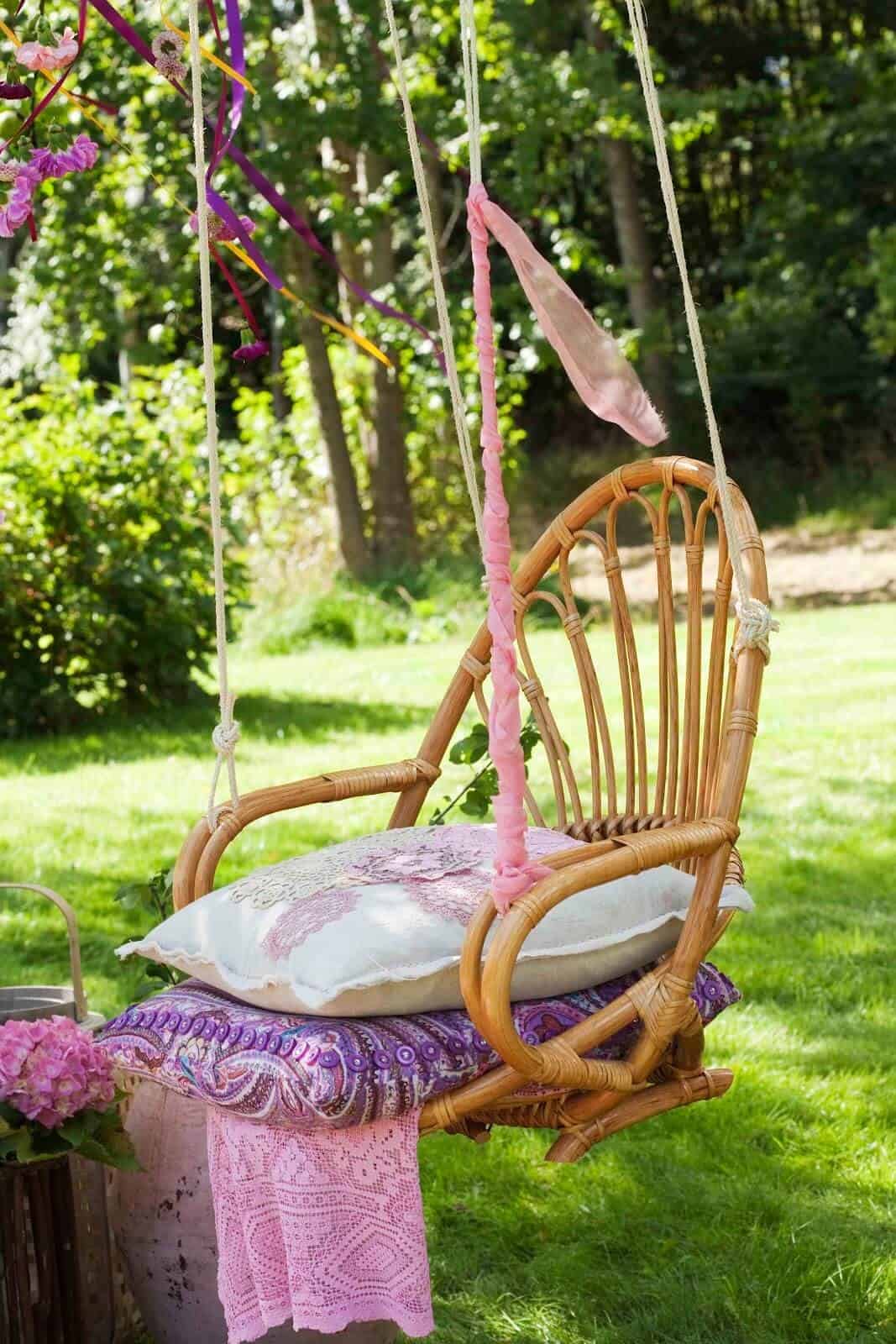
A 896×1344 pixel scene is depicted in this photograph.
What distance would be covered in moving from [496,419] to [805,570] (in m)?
8.44

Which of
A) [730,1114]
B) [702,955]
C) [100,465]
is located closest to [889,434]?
[100,465]

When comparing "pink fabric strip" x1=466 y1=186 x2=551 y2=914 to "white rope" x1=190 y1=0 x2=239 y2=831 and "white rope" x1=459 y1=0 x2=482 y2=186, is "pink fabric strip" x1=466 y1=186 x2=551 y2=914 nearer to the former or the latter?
"white rope" x1=459 y1=0 x2=482 y2=186

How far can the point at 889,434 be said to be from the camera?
482 inches

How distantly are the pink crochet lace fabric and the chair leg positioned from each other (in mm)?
161

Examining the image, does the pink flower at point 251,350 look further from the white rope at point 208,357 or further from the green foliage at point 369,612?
the green foliage at point 369,612

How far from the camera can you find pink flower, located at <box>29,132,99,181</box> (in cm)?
190

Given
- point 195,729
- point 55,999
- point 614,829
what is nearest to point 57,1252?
point 55,999

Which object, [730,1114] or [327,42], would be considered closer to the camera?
[730,1114]

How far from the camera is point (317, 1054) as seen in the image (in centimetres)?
151

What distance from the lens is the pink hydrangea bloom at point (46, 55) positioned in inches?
67.0

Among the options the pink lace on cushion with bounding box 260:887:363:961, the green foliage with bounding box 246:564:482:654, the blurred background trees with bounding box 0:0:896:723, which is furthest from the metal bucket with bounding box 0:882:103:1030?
the green foliage with bounding box 246:564:482:654

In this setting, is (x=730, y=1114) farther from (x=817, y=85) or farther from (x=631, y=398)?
(x=817, y=85)

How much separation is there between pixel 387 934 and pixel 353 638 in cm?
673

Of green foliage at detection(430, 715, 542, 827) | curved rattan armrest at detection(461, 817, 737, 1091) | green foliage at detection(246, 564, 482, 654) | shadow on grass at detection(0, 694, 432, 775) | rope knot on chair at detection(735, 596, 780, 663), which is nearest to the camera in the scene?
curved rattan armrest at detection(461, 817, 737, 1091)
